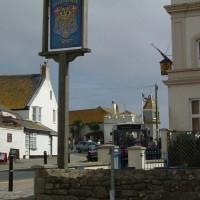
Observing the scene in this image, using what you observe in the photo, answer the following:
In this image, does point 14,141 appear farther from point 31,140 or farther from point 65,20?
point 65,20

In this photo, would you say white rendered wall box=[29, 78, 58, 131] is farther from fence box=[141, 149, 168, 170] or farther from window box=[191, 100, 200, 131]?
fence box=[141, 149, 168, 170]

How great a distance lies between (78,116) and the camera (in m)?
102

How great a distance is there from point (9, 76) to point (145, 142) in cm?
3111

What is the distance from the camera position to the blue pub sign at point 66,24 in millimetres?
12062

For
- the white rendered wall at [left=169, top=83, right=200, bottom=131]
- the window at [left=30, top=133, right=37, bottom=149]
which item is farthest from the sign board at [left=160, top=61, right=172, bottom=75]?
the window at [left=30, top=133, right=37, bottom=149]

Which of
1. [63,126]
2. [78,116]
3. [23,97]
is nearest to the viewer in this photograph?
[63,126]

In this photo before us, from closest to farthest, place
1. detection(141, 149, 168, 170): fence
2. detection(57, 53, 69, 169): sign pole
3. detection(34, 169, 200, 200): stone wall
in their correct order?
detection(34, 169, 200, 200): stone wall → detection(57, 53, 69, 169): sign pole → detection(141, 149, 168, 170): fence

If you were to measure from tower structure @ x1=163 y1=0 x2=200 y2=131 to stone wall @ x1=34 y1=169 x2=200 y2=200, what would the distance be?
518 inches

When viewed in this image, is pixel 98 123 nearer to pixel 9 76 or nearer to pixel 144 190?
pixel 9 76

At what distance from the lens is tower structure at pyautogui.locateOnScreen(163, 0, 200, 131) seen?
76.6 ft

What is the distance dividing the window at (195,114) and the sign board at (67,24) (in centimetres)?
1257

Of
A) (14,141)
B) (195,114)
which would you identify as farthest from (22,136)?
(195,114)

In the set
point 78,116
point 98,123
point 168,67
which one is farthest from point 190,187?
point 78,116

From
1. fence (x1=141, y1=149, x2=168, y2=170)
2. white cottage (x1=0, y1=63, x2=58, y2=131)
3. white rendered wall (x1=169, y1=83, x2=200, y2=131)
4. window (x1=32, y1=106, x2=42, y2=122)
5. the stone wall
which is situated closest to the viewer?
the stone wall
